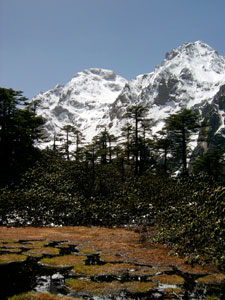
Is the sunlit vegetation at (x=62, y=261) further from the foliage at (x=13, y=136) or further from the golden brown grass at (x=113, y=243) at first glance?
the foliage at (x=13, y=136)

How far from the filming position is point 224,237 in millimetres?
11664

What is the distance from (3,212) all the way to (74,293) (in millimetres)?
15715

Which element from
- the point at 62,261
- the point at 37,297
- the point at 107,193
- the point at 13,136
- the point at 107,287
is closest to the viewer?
the point at 37,297

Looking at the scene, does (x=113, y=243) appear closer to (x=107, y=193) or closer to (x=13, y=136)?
(x=107, y=193)

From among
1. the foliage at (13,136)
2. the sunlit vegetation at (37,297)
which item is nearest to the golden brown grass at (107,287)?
the sunlit vegetation at (37,297)

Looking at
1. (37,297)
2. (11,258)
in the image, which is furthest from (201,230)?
(11,258)

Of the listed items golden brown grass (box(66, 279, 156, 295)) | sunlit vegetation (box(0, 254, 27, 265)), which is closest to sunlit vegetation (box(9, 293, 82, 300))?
golden brown grass (box(66, 279, 156, 295))

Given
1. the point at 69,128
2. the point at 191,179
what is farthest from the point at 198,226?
the point at 69,128

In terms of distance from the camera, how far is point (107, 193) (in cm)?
3044

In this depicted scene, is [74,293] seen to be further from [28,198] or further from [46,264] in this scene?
[28,198]

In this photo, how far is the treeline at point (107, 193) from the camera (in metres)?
13.5

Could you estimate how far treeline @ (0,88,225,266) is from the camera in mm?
13531

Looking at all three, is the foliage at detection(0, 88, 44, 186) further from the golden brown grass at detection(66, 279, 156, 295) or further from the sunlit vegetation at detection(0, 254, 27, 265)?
the golden brown grass at detection(66, 279, 156, 295)

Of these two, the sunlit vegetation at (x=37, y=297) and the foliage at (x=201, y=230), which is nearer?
the sunlit vegetation at (x=37, y=297)
